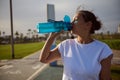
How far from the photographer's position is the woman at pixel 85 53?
2.15 m

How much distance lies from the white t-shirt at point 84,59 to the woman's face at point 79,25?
11 centimetres

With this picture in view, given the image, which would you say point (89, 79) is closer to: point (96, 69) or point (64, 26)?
point (96, 69)

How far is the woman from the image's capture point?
7.05ft

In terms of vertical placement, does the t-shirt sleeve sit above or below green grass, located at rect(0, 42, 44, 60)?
above

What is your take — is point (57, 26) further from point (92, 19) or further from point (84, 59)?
point (84, 59)

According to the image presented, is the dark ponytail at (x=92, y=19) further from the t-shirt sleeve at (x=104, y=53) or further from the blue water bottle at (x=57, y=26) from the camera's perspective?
the t-shirt sleeve at (x=104, y=53)

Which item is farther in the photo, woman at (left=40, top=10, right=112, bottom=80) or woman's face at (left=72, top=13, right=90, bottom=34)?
woman's face at (left=72, top=13, right=90, bottom=34)

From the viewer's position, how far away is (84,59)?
2176 mm

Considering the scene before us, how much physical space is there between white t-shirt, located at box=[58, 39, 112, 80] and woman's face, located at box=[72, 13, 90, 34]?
107mm

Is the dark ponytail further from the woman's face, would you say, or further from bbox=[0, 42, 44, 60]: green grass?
A: bbox=[0, 42, 44, 60]: green grass

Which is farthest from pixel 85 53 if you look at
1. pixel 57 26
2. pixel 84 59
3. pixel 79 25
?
pixel 57 26

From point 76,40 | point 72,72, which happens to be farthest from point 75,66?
point 76,40

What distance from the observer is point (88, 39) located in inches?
90.0

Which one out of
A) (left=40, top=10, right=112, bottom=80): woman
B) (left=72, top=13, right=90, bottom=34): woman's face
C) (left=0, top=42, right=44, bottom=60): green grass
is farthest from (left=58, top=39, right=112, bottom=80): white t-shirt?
(left=0, top=42, right=44, bottom=60): green grass
